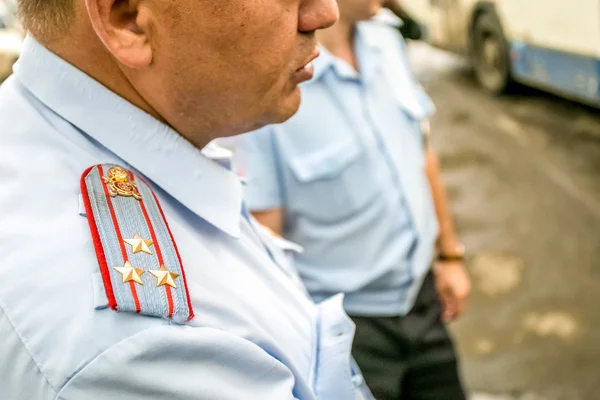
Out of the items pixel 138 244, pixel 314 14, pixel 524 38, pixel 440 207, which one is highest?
pixel 314 14

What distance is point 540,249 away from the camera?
3.93m

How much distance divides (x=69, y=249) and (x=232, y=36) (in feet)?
1.14

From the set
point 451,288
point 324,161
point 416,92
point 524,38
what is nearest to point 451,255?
point 451,288

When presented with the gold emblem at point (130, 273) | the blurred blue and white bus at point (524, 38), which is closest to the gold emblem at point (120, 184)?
the gold emblem at point (130, 273)

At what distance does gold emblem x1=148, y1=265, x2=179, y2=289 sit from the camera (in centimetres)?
75

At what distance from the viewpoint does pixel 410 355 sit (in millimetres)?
1845

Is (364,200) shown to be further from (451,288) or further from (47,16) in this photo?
(47,16)

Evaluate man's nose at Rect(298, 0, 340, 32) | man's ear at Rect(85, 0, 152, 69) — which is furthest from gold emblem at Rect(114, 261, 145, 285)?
man's nose at Rect(298, 0, 340, 32)

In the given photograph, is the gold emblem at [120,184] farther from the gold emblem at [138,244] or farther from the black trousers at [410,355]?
the black trousers at [410,355]

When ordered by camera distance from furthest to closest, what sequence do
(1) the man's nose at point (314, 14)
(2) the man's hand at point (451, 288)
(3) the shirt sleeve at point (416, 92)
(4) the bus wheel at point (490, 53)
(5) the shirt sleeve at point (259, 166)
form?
(4) the bus wheel at point (490, 53)
(2) the man's hand at point (451, 288)
(3) the shirt sleeve at point (416, 92)
(5) the shirt sleeve at point (259, 166)
(1) the man's nose at point (314, 14)

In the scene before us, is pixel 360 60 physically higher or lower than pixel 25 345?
lower

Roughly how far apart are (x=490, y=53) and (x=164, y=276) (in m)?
6.22

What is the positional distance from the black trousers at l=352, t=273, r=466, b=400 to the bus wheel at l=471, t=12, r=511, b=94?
15.3 ft

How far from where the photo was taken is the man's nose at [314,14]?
37.6 inches
